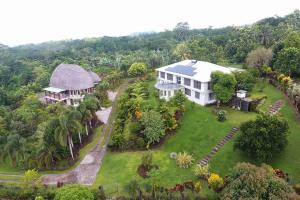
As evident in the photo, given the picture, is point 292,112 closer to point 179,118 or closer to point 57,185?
point 179,118

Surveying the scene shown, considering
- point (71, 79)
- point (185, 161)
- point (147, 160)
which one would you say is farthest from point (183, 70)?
point (71, 79)

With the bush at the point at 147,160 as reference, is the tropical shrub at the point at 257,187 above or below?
above

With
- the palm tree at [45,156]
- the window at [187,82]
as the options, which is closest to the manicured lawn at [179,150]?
the window at [187,82]

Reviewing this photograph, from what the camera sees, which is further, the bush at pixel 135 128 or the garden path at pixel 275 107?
the garden path at pixel 275 107

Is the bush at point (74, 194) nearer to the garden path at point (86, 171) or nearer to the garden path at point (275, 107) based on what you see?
the garden path at point (86, 171)

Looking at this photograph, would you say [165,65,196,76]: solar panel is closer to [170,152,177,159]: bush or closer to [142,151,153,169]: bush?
[170,152,177,159]: bush

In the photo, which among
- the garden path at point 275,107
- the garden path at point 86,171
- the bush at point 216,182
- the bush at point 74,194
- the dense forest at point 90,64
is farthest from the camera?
the garden path at point 275,107
